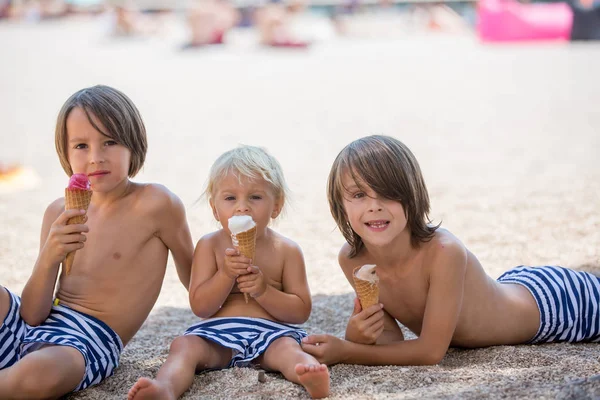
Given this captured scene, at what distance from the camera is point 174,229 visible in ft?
12.0

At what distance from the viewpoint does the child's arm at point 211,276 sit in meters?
3.24

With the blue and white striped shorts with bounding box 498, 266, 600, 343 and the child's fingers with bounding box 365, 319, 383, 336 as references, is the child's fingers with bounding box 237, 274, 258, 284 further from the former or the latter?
the blue and white striped shorts with bounding box 498, 266, 600, 343

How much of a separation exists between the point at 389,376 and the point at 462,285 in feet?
1.79

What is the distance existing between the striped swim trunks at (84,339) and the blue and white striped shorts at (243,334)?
36 centimetres

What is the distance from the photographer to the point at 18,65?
63.8ft

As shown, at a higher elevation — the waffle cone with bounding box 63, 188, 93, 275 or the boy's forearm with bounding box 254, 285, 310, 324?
the waffle cone with bounding box 63, 188, 93, 275

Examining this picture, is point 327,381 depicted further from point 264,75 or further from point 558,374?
point 264,75

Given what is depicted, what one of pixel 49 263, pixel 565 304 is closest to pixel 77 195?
pixel 49 263

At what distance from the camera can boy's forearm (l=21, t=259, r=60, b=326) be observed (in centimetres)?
321

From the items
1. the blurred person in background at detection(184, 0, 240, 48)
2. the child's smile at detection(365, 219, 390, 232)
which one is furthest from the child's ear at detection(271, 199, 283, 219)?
the blurred person in background at detection(184, 0, 240, 48)

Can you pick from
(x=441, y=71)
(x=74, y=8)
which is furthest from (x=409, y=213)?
(x=74, y=8)

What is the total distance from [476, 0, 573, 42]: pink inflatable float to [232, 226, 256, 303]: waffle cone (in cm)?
2003

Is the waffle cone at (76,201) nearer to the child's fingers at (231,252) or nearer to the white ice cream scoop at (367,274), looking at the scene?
the child's fingers at (231,252)

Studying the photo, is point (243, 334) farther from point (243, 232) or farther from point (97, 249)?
point (97, 249)
